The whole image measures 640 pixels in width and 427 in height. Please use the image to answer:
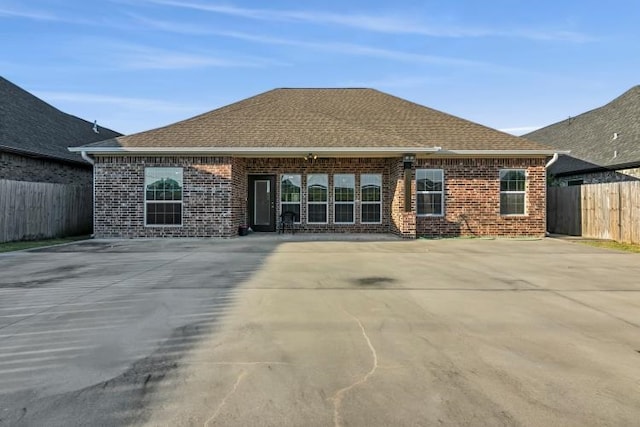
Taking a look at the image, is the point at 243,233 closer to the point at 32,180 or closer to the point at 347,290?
the point at 32,180

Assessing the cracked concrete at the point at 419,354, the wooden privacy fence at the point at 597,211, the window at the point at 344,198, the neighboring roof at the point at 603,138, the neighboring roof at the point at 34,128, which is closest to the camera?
the cracked concrete at the point at 419,354

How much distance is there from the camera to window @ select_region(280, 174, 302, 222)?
17234 millimetres

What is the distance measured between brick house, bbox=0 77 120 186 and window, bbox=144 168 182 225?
4.69 metres

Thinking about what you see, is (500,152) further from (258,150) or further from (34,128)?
(34,128)

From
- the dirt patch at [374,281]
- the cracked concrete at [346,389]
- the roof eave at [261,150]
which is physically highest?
the roof eave at [261,150]

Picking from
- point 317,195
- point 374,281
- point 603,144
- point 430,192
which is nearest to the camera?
point 374,281

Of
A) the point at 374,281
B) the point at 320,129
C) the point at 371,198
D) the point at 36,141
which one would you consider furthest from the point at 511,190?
the point at 36,141

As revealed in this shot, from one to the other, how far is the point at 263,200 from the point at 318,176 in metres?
2.45

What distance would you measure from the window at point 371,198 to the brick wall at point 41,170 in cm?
1252

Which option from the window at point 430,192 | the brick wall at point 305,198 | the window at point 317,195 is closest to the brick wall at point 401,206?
the brick wall at point 305,198

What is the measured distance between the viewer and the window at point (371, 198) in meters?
17.1

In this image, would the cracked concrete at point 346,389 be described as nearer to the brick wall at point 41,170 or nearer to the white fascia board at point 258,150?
the white fascia board at point 258,150

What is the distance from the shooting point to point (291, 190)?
56.6ft

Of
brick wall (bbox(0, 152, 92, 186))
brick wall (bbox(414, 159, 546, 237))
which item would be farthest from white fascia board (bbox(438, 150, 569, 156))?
brick wall (bbox(0, 152, 92, 186))
